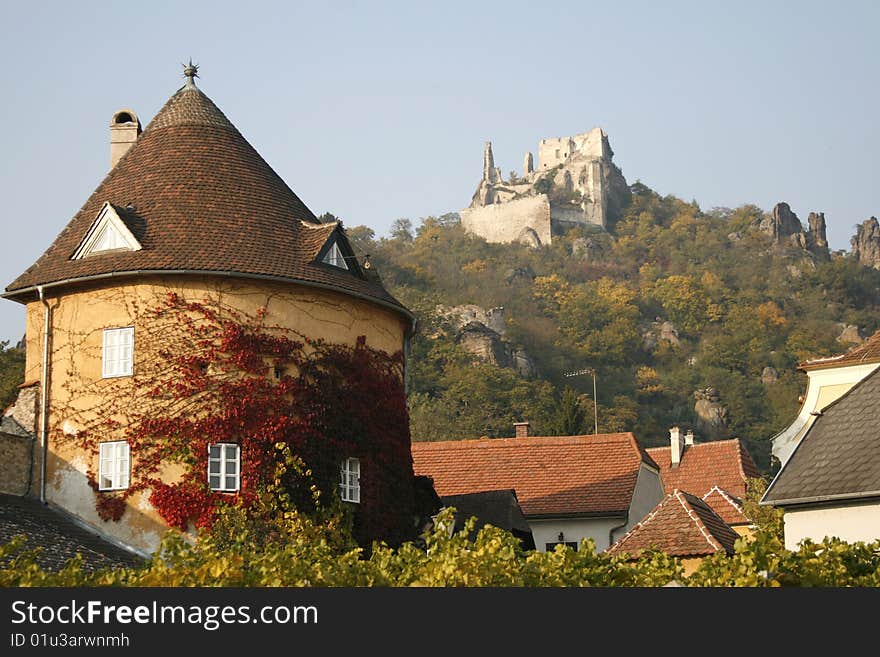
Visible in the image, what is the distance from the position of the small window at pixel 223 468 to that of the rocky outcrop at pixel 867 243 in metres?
164

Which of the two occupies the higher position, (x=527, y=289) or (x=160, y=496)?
(x=527, y=289)

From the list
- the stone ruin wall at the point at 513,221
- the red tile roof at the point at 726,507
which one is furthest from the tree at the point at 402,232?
the red tile roof at the point at 726,507

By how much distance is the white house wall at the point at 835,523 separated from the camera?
90.7ft

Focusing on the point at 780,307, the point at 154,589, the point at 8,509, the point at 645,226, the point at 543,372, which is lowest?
the point at 154,589

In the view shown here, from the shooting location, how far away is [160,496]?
103 feet

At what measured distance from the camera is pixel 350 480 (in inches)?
1321

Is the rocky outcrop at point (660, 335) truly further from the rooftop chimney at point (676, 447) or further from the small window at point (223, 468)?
the small window at point (223, 468)

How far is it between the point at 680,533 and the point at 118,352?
13.1 m

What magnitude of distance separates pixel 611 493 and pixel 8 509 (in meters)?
23.1

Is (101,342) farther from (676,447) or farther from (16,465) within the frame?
(676,447)

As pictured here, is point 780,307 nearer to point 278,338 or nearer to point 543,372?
point 543,372

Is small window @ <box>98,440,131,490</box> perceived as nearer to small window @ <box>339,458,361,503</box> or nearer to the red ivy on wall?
the red ivy on wall

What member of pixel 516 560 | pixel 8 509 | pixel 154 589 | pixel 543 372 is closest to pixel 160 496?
pixel 8 509

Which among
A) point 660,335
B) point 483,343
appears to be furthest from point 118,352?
point 660,335
